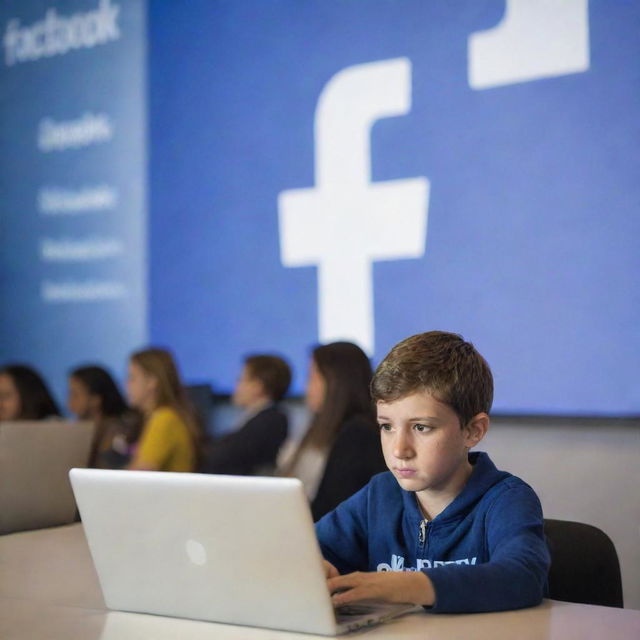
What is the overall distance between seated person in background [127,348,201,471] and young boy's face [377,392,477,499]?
2382 millimetres

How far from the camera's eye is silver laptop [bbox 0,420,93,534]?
7.96 feet

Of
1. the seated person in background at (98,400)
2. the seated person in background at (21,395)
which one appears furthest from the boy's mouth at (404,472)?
the seated person in background at (21,395)

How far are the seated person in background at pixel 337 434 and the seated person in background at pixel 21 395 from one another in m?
1.66

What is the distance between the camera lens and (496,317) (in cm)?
395

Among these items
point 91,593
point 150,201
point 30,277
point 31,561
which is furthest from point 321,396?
Answer: point 30,277

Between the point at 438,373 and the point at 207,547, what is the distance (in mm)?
514

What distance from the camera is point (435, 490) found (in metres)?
1.77

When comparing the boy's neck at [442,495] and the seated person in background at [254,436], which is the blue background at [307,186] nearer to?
the seated person in background at [254,436]

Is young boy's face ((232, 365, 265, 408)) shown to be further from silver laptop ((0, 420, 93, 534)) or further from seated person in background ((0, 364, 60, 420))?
silver laptop ((0, 420, 93, 534))

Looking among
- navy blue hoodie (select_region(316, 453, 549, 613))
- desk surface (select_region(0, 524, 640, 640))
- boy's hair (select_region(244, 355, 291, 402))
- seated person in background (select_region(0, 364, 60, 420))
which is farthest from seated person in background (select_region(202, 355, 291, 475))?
desk surface (select_region(0, 524, 640, 640))

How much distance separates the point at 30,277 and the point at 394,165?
237 centimetres

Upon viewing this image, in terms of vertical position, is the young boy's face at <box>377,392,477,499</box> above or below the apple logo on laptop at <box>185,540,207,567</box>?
above

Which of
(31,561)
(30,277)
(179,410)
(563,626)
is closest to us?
(563,626)

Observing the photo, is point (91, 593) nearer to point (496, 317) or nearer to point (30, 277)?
point (496, 317)
